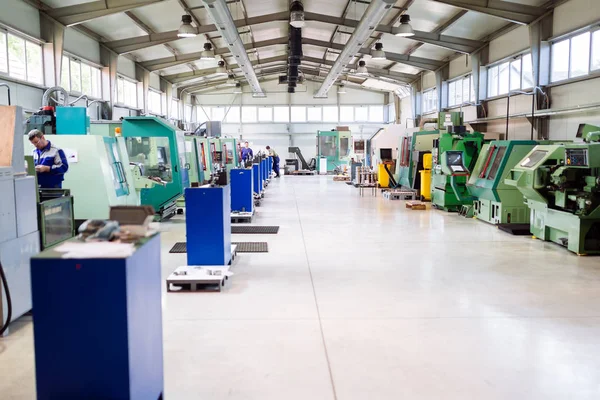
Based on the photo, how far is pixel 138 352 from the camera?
217 cm

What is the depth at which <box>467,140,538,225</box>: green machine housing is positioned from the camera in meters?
8.46

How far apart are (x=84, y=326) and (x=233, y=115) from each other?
28.3 metres

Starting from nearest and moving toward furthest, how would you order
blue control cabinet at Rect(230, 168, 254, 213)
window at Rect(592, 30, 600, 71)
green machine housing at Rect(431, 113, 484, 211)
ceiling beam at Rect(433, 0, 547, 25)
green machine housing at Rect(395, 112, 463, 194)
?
1. blue control cabinet at Rect(230, 168, 254, 213)
2. window at Rect(592, 30, 600, 71)
3. green machine housing at Rect(431, 113, 484, 211)
4. ceiling beam at Rect(433, 0, 547, 25)
5. green machine housing at Rect(395, 112, 463, 194)

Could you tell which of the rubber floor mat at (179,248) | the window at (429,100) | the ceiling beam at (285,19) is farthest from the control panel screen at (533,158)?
the window at (429,100)

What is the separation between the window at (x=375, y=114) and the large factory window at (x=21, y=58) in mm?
20823

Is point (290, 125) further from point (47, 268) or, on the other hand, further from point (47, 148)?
point (47, 268)

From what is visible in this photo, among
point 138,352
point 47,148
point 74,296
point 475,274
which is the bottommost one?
point 475,274

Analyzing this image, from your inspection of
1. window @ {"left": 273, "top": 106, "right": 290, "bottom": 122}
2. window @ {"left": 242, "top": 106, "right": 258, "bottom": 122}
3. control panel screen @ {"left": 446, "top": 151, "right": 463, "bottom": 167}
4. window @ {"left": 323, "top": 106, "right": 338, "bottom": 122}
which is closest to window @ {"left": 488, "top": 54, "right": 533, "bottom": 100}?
control panel screen @ {"left": 446, "top": 151, "right": 463, "bottom": 167}

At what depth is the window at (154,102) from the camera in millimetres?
21456

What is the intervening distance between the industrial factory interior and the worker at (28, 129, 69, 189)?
0.03 m

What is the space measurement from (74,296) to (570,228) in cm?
655

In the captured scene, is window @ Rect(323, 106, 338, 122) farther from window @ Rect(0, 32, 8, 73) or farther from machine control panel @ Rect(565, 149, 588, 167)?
machine control panel @ Rect(565, 149, 588, 167)

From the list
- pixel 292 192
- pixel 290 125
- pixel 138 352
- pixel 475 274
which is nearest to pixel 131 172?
pixel 475 274

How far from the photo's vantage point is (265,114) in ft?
97.6
